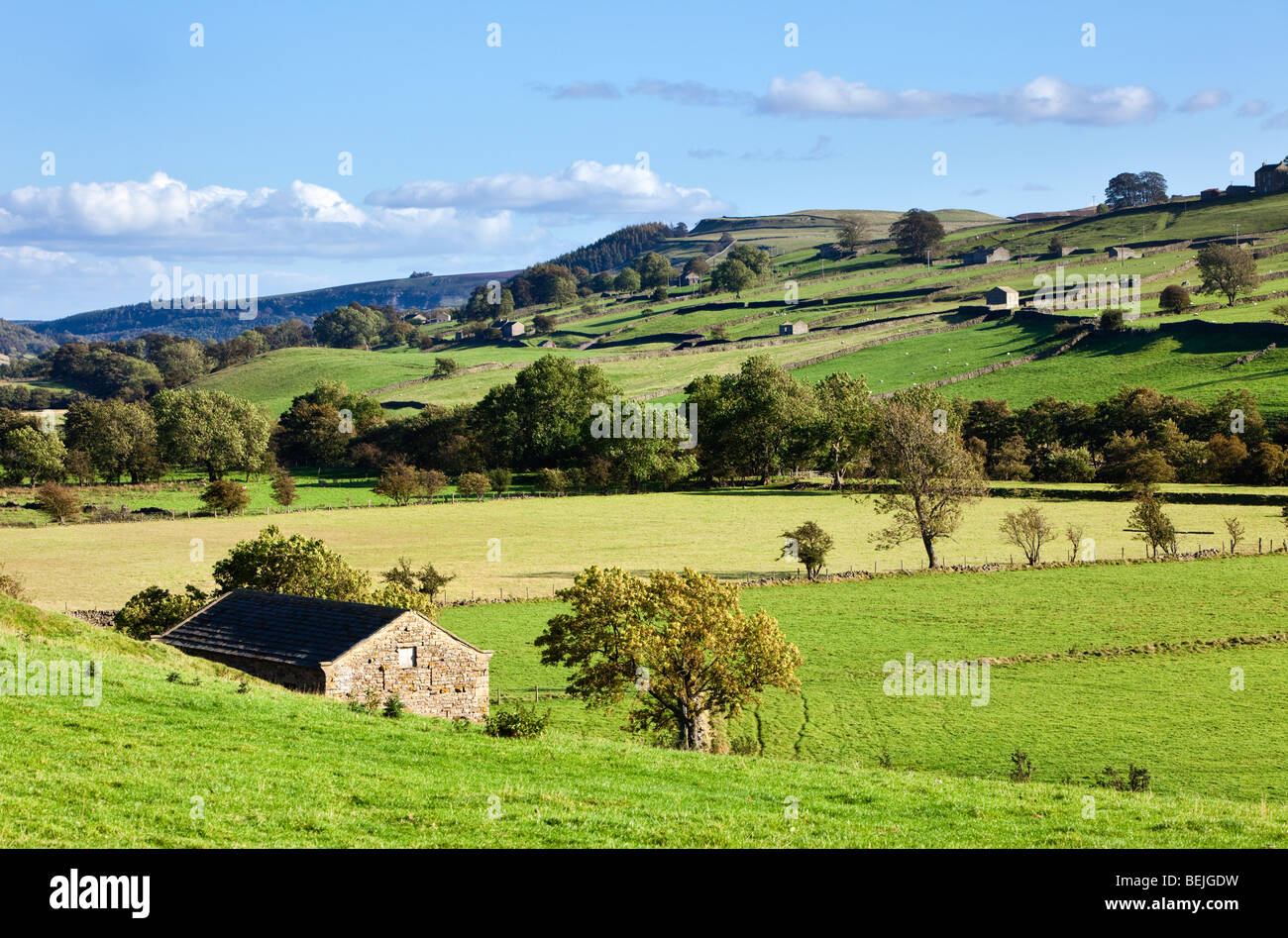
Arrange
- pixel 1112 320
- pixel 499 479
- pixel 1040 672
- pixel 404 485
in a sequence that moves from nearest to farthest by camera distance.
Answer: pixel 1040 672 < pixel 404 485 < pixel 499 479 < pixel 1112 320

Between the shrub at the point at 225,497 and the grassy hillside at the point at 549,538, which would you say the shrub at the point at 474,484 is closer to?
the grassy hillside at the point at 549,538

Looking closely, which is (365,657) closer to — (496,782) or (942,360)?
(496,782)

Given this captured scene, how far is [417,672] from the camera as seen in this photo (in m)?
31.0

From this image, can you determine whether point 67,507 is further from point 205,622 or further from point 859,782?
point 859,782

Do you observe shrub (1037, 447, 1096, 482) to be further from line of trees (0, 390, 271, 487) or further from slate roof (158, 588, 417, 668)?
slate roof (158, 588, 417, 668)

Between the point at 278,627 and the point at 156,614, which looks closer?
the point at 278,627

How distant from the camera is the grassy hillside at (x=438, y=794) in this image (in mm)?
13344

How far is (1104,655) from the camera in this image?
148 feet

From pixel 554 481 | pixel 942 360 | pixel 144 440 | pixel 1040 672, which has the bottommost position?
Answer: pixel 1040 672

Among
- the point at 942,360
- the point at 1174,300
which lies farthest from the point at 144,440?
the point at 1174,300

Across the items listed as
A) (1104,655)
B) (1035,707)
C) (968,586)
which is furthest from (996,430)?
(1035,707)

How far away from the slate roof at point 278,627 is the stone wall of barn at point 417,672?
43 cm

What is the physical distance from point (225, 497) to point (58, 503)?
1311 cm

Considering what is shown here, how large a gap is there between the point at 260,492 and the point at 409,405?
4801 centimetres
